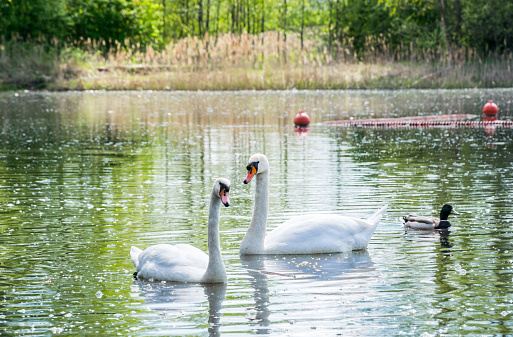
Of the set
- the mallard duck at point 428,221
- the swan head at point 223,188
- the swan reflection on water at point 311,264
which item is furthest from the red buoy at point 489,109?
the swan head at point 223,188

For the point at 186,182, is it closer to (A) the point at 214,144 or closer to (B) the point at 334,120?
(A) the point at 214,144

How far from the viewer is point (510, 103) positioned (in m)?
33.5

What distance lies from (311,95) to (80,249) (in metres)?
30.0

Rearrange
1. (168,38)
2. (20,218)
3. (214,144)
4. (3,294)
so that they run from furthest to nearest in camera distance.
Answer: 1. (168,38)
2. (214,144)
3. (20,218)
4. (3,294)

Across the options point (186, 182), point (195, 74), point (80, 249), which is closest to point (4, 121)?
point (195, 74)

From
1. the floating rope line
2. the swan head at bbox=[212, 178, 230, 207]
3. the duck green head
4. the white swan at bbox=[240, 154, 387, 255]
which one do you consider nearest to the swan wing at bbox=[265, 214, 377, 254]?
the white swan at bbox=[240, 154, 387, 255]

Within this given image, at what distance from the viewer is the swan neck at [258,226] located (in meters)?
9.66

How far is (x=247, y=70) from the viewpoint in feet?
128

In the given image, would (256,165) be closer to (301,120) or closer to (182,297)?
(182,297)

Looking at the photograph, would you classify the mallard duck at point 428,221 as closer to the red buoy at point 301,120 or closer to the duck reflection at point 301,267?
the duck reflection at point 301,267

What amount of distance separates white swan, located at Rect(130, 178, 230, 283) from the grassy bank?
29953 millimetres

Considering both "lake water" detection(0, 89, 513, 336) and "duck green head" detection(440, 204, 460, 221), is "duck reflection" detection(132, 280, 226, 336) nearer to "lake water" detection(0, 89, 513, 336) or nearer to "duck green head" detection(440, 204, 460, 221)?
"lake water" detection(0, 89, 513, 336)

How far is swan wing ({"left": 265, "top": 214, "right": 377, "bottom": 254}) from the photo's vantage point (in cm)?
973

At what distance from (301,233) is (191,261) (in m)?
1.58
